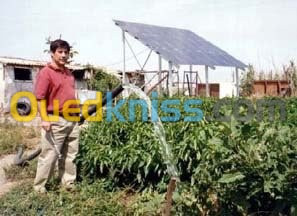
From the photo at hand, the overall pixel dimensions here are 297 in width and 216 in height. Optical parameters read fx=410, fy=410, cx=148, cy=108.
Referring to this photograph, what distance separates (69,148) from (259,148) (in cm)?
241

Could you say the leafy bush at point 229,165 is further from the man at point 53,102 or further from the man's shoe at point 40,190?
the man's shoe at point 40,190

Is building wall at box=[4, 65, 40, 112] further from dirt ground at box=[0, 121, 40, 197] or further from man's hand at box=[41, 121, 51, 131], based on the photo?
man's hand at box=[41, 121, 51, 131]

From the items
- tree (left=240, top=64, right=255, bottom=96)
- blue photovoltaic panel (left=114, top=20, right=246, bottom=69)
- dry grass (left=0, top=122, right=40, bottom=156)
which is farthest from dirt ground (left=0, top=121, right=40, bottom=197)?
tree (left=240, top=64, right=255, bottom=96)

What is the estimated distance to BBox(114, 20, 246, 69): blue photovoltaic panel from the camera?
40.4 ft

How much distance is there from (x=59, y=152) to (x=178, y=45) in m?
9.72

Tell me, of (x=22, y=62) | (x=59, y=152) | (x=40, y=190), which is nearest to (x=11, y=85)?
(x=22, y=62)

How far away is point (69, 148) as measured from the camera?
448 cm

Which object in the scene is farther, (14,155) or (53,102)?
(14,155)

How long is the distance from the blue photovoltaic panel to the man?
775cm

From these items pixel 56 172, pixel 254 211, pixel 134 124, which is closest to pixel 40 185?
pixel 56 172

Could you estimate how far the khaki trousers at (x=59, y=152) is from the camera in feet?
13.9

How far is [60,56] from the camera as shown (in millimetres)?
4188

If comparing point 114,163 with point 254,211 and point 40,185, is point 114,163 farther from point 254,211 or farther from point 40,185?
point 254,211

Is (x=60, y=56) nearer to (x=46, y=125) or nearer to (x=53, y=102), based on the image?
(x=53, y=102)
